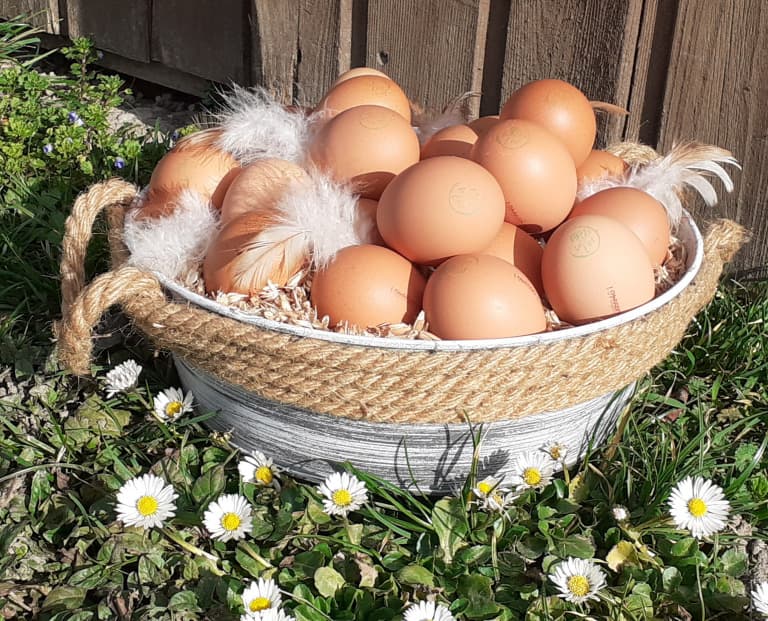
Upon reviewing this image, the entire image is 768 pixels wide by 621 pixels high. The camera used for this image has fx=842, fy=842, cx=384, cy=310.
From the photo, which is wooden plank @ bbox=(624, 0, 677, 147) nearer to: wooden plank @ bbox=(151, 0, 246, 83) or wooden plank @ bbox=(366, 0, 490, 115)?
wooden plank @ bbox=(366, 0, 490, 115)

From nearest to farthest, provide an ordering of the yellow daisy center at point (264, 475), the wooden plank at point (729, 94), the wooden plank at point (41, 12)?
1. the yellow daisy center at point (264, 475)
2. the wooden plank at point (729, 94)
3. the wooden plank at point (41, 12)

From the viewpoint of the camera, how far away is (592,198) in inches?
77.5

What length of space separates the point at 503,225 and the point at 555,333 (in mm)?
371

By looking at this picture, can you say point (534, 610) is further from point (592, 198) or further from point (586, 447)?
point (592, 198)

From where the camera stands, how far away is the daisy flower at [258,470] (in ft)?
5.91

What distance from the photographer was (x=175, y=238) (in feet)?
6.11

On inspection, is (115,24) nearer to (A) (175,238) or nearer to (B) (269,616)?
(A) (175,238)

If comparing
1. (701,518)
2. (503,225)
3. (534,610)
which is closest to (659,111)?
(503,225)

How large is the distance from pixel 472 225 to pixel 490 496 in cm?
54

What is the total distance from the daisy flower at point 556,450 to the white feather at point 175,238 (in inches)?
34.1

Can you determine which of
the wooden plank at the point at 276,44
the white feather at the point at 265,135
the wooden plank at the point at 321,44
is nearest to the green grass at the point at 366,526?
the white feather at the point at 265,135

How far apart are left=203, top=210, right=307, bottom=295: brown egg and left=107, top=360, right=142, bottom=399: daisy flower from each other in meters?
0.37

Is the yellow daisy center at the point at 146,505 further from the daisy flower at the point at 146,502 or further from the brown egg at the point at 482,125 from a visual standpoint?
the brown egg at the point at 482,125

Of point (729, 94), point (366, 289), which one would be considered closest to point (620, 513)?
point (366, 289)
